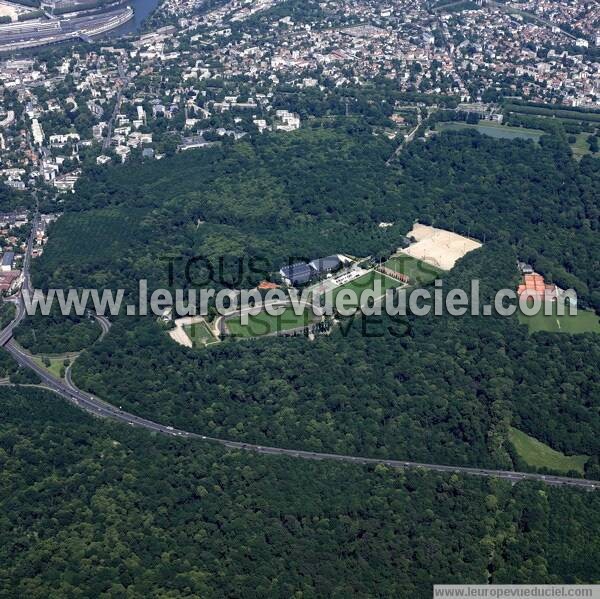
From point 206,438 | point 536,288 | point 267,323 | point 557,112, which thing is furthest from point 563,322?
point 557,112

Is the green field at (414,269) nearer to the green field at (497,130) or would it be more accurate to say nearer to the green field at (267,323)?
the green field at (267,323)

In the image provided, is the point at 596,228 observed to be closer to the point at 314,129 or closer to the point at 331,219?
the point at 331,219

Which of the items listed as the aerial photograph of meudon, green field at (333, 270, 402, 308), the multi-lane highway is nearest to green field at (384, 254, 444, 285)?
the aerial photograph of meudon

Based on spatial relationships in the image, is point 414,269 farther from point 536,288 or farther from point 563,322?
point 563,322

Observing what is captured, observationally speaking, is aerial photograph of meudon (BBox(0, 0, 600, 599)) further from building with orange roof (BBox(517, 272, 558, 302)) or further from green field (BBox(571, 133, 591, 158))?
green field (BBox(571, 133, 591, 158))

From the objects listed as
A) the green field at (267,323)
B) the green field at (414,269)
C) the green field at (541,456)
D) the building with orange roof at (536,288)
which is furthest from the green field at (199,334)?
the building with orange roof at (536,288)

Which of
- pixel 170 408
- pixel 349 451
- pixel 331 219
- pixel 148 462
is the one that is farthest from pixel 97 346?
pixel 331 219
